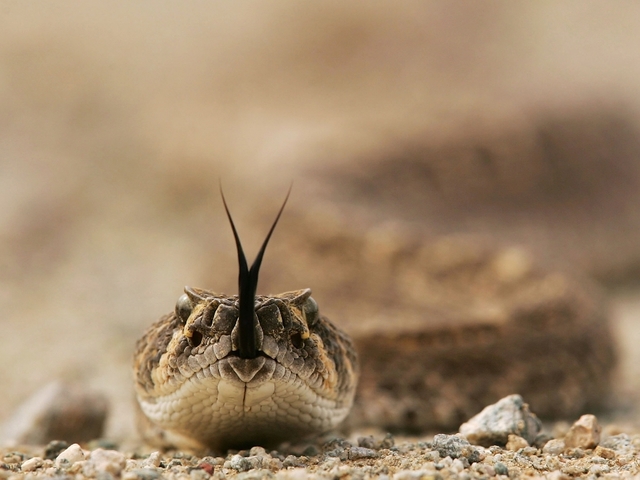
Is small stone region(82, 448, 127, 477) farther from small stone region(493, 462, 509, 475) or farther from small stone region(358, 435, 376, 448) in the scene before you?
small stone region(493, 462, 509, 475)

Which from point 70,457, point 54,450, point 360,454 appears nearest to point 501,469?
point 360,454

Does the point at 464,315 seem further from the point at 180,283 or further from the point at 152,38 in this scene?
the point at 152,38

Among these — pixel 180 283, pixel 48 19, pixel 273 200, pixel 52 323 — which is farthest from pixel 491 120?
pixel 48 19

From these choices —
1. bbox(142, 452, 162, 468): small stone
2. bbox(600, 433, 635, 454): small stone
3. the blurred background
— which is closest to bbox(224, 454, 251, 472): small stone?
bbox(142, 452, 162, 468): small stone

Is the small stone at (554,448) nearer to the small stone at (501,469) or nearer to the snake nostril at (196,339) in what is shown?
the small stone at (501,469)

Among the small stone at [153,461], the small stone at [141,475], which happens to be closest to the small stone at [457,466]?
the small stone at [141,475]

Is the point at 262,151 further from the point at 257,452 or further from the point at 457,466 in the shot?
the point at 457,466
